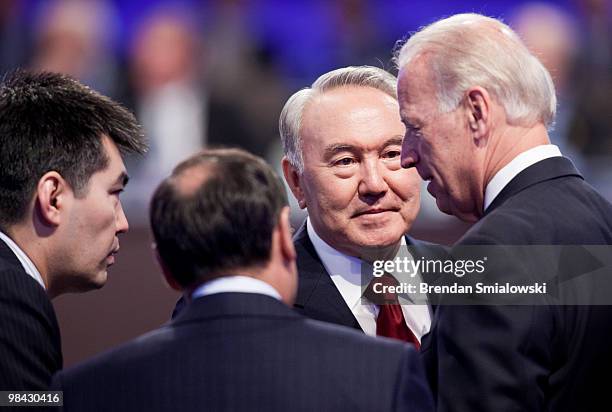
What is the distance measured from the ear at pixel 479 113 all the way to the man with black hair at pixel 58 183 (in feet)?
2.84

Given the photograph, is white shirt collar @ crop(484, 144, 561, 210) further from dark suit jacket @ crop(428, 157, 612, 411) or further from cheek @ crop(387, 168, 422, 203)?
cheek @ crop(387, 168, 422, 203)

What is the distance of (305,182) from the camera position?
2809mm

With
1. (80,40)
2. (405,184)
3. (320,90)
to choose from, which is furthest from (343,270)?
(80,40)

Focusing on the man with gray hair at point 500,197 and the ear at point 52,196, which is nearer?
the man with gray hair at point 500,197

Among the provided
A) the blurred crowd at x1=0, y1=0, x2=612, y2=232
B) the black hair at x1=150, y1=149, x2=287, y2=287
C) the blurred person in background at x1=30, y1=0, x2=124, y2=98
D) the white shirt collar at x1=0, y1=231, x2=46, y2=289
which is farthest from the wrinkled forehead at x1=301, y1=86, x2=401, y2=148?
the blurred person in background at x1=30, y1=0, x2=124, y2=98

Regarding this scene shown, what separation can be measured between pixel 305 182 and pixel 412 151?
1.69 feet

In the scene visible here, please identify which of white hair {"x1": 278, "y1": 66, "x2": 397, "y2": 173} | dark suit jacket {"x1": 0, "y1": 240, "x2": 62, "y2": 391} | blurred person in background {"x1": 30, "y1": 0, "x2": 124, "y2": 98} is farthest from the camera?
blurred person in background {"x1": 30, "y1": 0, "x2": 124, "y2": 98}

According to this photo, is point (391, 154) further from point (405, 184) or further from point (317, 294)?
point (317, 294)

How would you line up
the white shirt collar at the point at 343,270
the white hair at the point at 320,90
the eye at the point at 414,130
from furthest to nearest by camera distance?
the white hair at the point at 320,90 → the white shirt collar at the point at 343,270 → the eye at the point at 414,130

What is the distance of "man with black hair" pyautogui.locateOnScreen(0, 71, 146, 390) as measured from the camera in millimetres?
2361

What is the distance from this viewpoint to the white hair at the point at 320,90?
2.83 m

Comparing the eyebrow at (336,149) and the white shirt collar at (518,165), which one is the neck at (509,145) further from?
the eyebrow at (336,149)

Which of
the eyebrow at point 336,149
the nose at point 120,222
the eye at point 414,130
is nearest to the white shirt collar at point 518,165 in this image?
the eye at point 414,130

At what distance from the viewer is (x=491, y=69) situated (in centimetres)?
219
